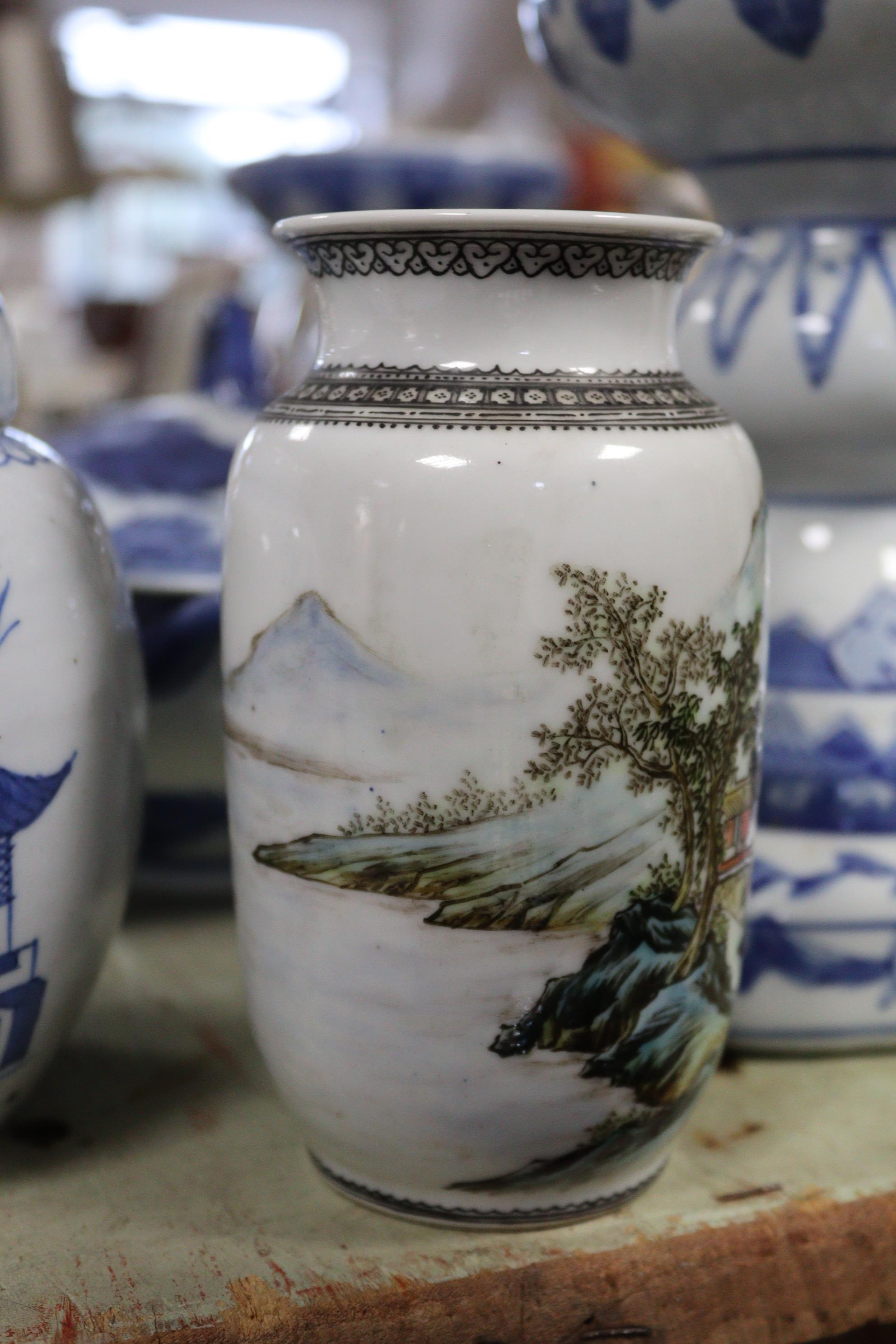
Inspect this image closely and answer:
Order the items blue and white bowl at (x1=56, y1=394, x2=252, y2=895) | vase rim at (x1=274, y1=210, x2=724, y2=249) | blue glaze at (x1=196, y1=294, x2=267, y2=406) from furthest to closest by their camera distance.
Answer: blue glaze at (x1=196, y1=294, x2=267, y2=406)
blue and white bowl at (x1=56, y1=394, x2=252, y2=895)
vase rim at (x1=274, y1=210, x2=724, y2=249)

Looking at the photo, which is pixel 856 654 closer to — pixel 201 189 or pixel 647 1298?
pixel 647 1298

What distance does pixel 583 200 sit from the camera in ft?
6.41

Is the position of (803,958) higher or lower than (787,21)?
lower

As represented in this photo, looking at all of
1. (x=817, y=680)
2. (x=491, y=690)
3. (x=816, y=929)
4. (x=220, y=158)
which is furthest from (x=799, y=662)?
(x=220, y=158)

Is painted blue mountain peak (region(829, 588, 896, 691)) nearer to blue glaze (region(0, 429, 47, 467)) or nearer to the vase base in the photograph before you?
the vase base

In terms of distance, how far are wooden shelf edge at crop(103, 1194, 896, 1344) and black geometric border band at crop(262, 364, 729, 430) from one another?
11.2 inches

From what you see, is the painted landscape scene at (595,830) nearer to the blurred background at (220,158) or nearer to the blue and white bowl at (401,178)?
the blurred background at (220,158)

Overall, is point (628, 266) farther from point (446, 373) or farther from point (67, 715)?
point (67, 715)

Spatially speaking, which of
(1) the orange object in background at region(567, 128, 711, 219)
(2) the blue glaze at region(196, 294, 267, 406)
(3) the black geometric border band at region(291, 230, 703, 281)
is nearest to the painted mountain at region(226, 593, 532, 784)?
(3) the black geometric border band at region(291, 230, 703, 281)

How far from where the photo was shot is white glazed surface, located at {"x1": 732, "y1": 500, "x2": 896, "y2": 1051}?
615 mm

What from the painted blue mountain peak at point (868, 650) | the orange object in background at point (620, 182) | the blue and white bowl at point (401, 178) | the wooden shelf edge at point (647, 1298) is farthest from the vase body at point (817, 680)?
the orange object in background at point (620, 182)

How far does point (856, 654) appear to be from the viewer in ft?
2.02

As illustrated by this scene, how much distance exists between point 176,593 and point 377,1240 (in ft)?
1.08

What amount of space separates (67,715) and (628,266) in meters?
0.24
